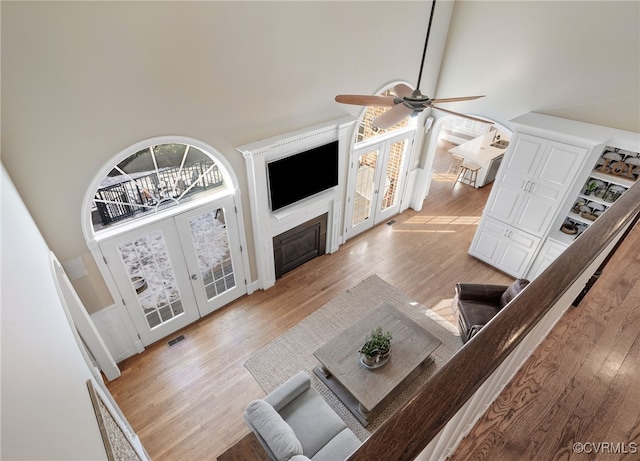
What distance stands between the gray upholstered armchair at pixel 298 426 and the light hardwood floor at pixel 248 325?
0.85 metres

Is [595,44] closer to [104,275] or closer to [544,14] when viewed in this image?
[544,14]

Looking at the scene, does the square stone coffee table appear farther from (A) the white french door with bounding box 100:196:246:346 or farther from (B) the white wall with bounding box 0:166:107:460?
(B) the white wall with bounding box 0:166:107:460

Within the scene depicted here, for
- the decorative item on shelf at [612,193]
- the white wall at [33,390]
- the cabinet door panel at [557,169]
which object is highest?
the white wall at [33,390]

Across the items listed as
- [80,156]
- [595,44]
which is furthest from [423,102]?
[595,44]

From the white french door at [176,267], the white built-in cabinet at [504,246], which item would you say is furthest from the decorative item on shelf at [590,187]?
the white french door at [176,267]

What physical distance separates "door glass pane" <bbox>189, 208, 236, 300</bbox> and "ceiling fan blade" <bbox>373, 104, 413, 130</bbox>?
2.54 metres

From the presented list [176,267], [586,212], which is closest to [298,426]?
[176,267]

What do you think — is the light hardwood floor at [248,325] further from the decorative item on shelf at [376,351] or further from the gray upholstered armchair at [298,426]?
the decorative item on shelf at [376,351]

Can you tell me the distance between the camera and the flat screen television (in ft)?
16.1

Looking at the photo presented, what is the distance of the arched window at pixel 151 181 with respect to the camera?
372 centimetres

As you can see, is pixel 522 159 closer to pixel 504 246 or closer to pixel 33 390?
pixel 504 246

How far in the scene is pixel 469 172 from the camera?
926cm

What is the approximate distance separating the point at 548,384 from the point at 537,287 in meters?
0.97

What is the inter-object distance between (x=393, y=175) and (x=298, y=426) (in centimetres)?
528
